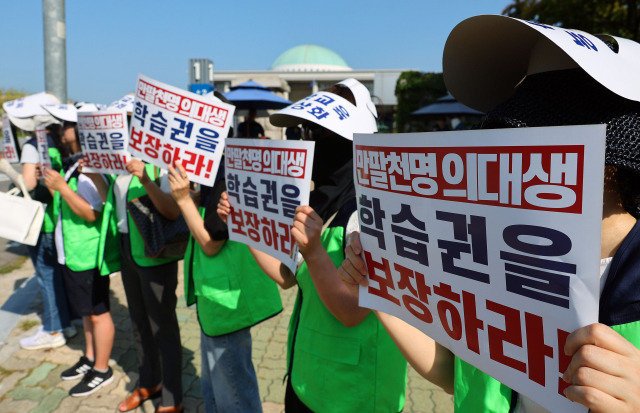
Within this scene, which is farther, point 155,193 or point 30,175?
point 30,175

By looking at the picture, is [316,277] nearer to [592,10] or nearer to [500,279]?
[500,279]

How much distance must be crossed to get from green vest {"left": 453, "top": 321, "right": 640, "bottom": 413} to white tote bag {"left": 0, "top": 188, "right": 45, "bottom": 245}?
3805 mm

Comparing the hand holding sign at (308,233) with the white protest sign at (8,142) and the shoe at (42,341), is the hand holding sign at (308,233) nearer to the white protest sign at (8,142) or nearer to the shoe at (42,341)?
the shoe at (42,341)

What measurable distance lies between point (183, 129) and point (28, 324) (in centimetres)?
354

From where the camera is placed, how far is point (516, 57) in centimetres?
104

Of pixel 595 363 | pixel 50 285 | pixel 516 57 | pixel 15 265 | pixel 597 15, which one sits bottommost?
pixel 15 265

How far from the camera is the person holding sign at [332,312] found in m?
1.55

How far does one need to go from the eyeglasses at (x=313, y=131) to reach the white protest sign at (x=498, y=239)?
26.1 inches

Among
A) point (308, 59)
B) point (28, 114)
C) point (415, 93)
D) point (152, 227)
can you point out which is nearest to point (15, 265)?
point (28, 114)

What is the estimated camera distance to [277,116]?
6.35 feet

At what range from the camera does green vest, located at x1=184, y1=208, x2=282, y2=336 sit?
7.75ft

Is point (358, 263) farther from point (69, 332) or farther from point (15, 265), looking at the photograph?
point (15, 265)

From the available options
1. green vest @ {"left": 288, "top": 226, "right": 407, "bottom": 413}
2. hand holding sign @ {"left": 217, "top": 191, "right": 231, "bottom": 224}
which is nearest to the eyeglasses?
green vest @ {"left": 288, "top": 226, "right": 407, "bottom": 413}

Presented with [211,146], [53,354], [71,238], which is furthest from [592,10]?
[53,354]
